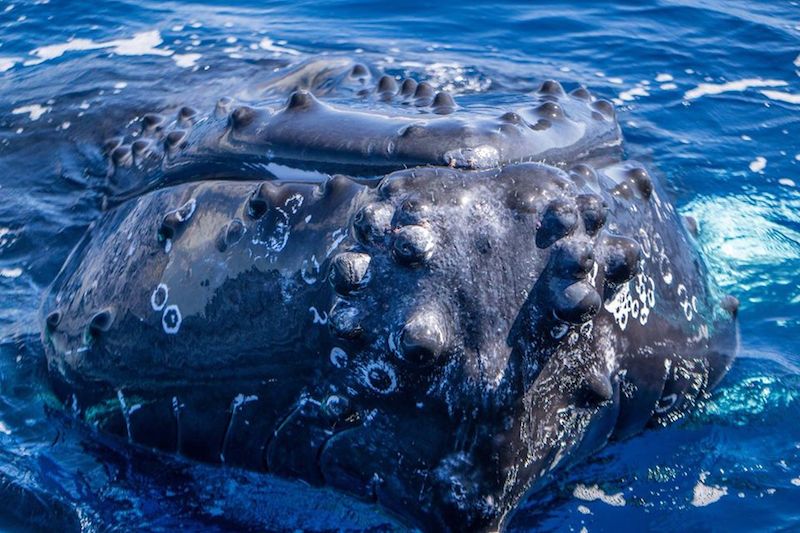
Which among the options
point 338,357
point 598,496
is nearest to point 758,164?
point 598,496

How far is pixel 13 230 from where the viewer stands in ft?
22.0

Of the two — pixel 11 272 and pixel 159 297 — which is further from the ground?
pixel 159 297

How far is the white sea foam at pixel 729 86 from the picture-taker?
10.3 m

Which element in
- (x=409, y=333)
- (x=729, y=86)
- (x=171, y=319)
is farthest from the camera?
(x=729, y=86)

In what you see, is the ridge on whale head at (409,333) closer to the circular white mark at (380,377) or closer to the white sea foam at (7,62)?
the circular white mark at (380,377)

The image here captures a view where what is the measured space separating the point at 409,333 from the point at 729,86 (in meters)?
7.90

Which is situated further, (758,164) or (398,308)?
(758,164)

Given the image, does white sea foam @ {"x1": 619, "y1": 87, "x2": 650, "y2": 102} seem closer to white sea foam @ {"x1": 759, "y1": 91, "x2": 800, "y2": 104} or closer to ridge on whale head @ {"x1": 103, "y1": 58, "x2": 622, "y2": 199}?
white sea foam @ {"x1": 759, "y1": 91, "x2": 800, "y2": 104}

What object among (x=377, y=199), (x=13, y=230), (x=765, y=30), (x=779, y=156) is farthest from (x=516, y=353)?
(x=765, y=30)

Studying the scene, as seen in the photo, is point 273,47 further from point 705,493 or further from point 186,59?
point 705,493

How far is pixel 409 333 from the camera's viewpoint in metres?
3.79

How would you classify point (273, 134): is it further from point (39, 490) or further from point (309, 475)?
point (39, 490)

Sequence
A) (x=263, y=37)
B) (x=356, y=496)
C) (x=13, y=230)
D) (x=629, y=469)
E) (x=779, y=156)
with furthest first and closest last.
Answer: (x=263, y=37) → (x=779, y=156) → (x=13, y=230) → (x=629, y=469) → (x=356, y=496)

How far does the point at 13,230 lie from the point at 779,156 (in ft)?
21.7
